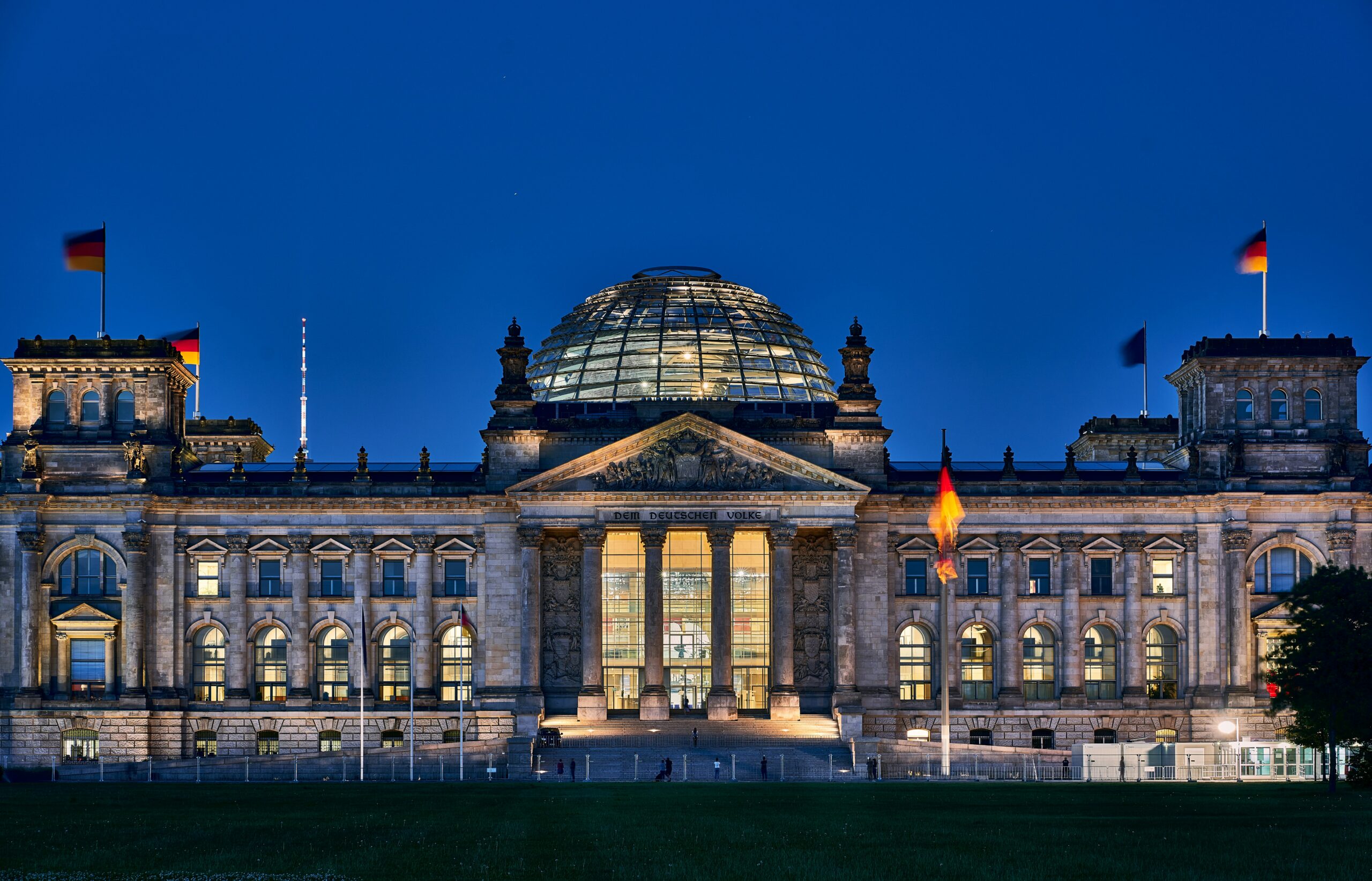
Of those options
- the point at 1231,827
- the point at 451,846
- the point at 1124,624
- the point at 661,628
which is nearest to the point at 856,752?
the point at 661,628

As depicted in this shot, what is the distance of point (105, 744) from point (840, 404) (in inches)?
1789

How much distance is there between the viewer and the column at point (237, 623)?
110 m

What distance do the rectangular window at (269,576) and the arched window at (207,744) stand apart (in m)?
8.51

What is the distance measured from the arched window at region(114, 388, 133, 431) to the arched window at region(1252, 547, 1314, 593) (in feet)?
215

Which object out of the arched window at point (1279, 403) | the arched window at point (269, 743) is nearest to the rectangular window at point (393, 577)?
the arched window at point (269, 743)

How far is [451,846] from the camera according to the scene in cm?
4834

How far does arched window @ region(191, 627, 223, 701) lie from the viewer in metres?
110

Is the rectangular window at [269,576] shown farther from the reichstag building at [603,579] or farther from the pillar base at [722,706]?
the pillar base at [722,706]

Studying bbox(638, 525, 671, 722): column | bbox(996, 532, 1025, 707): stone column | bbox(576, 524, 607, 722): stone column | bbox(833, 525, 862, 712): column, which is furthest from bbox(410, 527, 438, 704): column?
bbox(996, 532, 1025, 707): stone column

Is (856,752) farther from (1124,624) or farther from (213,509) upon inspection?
(213,509)

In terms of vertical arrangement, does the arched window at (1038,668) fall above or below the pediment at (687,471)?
below

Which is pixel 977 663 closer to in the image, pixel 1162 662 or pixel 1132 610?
pixel 1132 610

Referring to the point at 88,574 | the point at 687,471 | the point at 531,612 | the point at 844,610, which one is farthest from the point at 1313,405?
the point at 88,574

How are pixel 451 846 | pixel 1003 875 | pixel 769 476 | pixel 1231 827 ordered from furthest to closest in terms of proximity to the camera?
1. pixel 769 476
2. pixel 1231 827
3. pixel 451 846
4. pixel 1003 875
